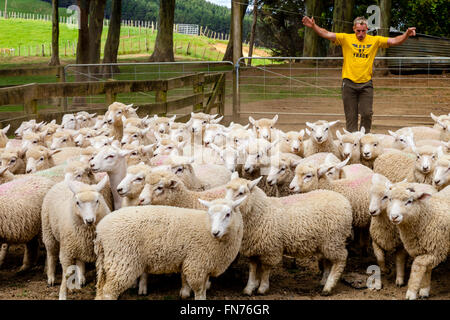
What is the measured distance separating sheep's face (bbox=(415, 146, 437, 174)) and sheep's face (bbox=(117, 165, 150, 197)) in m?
3.00

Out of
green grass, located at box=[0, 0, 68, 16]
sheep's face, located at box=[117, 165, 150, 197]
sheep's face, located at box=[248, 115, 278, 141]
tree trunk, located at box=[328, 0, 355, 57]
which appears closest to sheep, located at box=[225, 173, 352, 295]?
sheep's face, located at box=[117, 165, 150, 197]

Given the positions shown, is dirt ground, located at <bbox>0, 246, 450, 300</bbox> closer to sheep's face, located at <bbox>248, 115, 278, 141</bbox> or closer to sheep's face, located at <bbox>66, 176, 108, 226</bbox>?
sheep's face, located at <bbox>66, 176, 108, 226</bbox>

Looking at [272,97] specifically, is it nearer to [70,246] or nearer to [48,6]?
[70,246]

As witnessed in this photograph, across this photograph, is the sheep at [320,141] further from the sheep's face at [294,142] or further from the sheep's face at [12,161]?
the sheep's face at [12,161]

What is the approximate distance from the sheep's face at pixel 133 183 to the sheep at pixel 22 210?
2.90ft

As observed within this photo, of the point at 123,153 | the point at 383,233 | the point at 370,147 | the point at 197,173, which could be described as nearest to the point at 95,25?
the point at 370,147

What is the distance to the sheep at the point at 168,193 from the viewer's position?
5.46 m

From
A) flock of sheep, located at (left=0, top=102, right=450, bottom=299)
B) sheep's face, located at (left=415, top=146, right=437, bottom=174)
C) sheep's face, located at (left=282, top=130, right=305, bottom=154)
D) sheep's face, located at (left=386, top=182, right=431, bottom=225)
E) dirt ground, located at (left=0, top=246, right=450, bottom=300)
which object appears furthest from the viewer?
sheep's face, located at (left=282, top=130, right=305, bottom=154)

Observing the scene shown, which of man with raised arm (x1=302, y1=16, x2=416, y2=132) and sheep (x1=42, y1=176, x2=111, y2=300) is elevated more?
man with raised arm (x1=302, y1=16, x2=416, y2=132)

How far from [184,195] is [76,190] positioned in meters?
1.04

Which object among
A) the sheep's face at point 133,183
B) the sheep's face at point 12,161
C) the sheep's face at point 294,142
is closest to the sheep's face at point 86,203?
the sheep's face at point 133,183

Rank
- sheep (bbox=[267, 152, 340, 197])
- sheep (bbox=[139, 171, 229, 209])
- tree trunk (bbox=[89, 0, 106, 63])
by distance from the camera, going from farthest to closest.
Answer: tree trunk (bbox=[89, 0, 106, 63]) < sheep (bbox=[267, 152, 340, 197]) < sheep (bbox=[139, 171, 229, 209])

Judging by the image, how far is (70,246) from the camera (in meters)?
5.19

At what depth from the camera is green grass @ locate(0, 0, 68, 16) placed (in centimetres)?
6606
